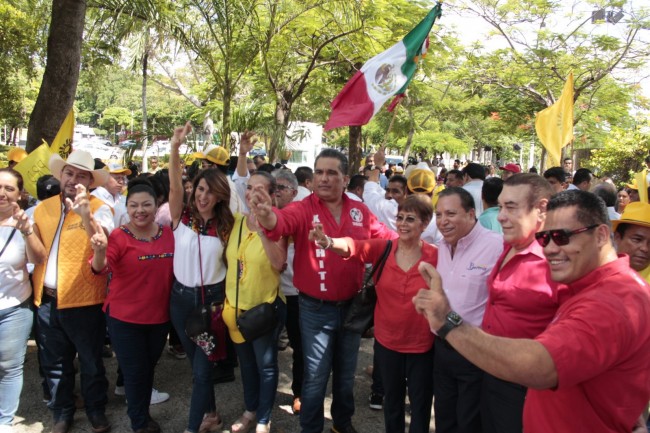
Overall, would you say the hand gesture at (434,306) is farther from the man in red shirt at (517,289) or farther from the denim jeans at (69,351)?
the denim jeans at (69,351)

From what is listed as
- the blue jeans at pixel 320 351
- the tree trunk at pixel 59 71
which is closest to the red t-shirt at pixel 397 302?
the blue jeans at pixel 320 351

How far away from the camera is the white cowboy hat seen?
376 cm

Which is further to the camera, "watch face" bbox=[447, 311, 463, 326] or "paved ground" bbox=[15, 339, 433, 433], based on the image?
"paved ground" bbox=[15, 339, 433, 433]

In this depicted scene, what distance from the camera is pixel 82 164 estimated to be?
374 cm

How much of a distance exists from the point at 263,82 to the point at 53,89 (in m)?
6.36

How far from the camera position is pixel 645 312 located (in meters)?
1.56

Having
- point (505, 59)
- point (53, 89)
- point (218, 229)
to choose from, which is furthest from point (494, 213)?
point (505, 59)

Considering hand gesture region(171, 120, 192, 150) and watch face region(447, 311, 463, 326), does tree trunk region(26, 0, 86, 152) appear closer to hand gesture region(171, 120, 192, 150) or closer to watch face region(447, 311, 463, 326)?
hand gesture region(171, 120, 192, 150)

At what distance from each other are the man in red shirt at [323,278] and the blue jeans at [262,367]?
298 mm

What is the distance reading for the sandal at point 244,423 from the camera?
3.68 metres

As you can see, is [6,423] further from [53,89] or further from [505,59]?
[505,59]

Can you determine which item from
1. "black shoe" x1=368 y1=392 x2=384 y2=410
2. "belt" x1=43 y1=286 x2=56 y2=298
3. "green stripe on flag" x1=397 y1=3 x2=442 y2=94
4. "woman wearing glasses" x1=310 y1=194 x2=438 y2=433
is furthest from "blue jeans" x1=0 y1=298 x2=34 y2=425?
"green stripe on flag" x1=397 y1=3 x2=442 y2=94

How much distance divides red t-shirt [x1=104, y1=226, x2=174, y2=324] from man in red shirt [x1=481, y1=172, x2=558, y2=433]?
2.25m

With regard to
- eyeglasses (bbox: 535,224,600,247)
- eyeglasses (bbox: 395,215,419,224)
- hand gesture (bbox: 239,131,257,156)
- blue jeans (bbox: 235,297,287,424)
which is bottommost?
blue jeans (bbox: 235,297,287,424)
